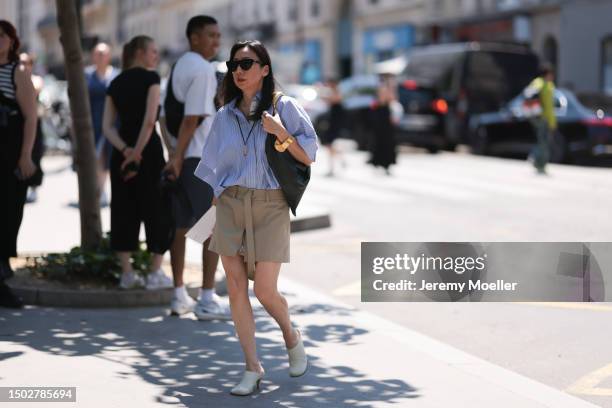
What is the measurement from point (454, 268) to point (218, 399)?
141 inches

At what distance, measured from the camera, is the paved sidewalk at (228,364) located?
17.6ft

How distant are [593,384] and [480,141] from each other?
17.9 metres

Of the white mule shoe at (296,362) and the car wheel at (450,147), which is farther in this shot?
the car wheel at (450,147)

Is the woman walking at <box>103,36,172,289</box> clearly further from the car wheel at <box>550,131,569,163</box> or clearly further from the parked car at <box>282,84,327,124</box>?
the parked car at <box>282,84,327,124</box>

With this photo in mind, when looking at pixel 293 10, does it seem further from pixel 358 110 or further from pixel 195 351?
pixel 195 351

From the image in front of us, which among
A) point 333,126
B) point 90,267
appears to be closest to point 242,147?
point 90,267

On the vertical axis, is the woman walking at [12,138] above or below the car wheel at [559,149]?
above

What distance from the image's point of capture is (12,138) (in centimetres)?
779

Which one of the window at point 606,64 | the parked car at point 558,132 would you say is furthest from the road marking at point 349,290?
the window at point 606,64

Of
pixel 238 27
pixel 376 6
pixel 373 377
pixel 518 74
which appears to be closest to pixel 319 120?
pixel 518 74

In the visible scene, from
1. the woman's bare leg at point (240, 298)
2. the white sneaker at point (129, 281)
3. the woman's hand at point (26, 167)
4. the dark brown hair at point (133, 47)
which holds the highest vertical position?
the dark brown hair at point (133, 47)

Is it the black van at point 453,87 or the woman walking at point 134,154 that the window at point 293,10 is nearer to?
the black van at point 453,87

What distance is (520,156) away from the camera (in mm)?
24219

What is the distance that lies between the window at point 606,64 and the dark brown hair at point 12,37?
27317mm
